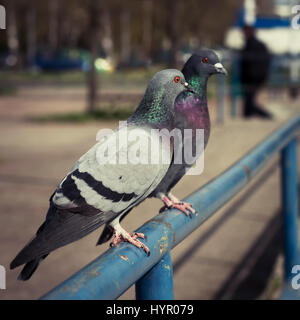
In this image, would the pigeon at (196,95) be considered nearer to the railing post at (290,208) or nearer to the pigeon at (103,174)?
the pigeon at (103,174)

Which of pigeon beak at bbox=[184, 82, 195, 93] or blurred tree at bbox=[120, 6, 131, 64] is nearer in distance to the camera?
pigeon beak at bbox=[184, 82, 195, 93]

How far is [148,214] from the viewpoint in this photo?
94.4 inches

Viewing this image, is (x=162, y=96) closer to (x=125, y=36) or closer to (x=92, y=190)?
(x=92, y=190)

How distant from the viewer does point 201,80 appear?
99 cm

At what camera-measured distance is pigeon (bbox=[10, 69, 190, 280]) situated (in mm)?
904

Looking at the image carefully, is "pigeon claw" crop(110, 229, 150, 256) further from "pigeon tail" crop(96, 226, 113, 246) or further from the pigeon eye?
the pigeon eye

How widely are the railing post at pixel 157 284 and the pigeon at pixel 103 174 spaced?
0.82 ft

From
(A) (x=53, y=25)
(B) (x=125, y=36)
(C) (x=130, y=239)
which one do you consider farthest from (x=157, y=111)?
(A) (x=53, y=25)

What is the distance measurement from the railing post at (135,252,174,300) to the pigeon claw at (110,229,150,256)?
0.40 feet

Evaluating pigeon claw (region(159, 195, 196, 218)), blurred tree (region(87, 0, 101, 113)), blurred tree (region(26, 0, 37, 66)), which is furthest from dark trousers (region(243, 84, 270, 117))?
blurred tree (region(26, 0, 37, 66))

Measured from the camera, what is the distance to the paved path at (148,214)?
3.45m

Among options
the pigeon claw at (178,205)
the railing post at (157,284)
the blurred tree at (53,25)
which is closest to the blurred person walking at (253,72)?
the pigeon claw at (178,205)
